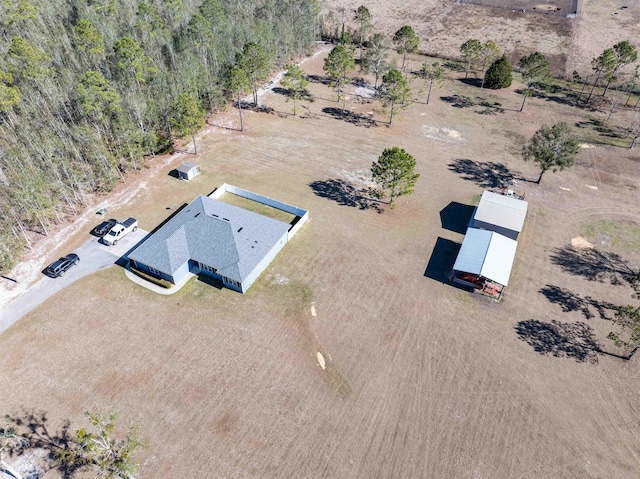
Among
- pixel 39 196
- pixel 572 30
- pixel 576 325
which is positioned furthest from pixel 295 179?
pixel 572 30

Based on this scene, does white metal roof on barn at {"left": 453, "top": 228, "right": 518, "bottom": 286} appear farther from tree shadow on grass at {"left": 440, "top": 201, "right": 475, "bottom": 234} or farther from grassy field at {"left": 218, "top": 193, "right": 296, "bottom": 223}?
grassy field at {"left": 218, "top": 193, "right": 296, "bottom": 223}

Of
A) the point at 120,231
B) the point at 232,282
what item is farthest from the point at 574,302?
the point at 120,231

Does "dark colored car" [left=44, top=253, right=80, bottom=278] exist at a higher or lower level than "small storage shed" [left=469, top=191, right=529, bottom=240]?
lower

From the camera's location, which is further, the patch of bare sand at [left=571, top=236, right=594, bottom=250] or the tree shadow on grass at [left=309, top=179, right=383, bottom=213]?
the tree shadow on grass at [left=309, top=179, right=383, bottom=213]

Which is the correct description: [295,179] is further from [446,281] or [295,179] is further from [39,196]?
[39,196]

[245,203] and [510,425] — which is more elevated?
[245,203]

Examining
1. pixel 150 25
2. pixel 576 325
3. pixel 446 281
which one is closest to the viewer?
pixel 576 325

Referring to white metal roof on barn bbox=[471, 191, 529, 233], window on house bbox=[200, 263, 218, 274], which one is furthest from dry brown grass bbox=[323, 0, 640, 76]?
window on house bbox=[200, 263, 218, 274]
